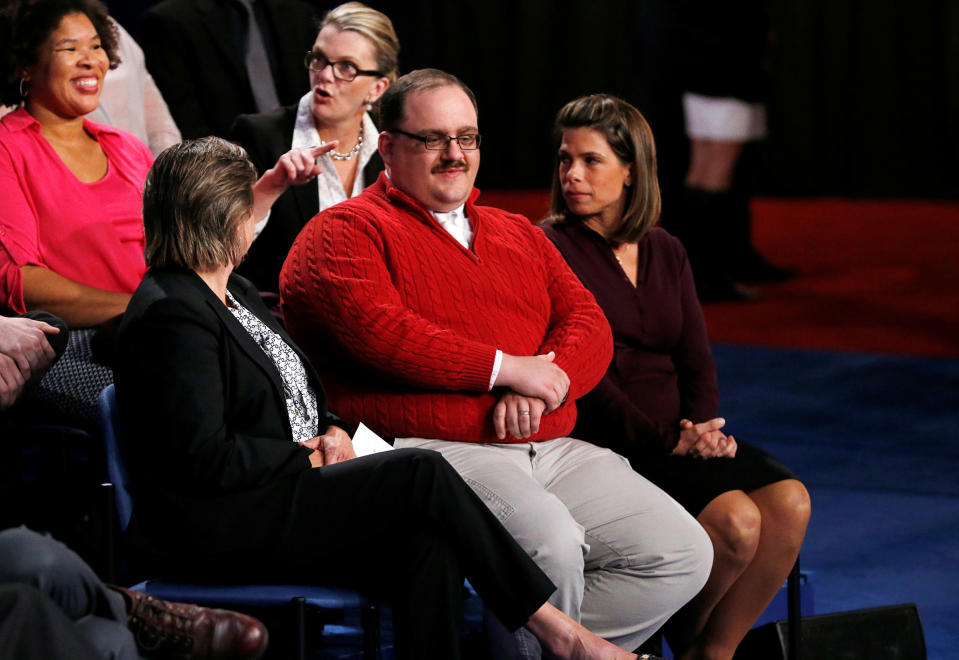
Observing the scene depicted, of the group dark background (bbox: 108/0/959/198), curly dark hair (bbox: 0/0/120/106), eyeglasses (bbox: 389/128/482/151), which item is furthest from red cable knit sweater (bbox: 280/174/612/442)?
dark background (bbox: 108/0/959/198)

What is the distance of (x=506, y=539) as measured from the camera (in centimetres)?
221

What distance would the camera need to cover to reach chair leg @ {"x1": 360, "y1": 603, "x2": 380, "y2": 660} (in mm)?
2182

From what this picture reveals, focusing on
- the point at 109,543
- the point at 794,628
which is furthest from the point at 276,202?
the point at 794,628

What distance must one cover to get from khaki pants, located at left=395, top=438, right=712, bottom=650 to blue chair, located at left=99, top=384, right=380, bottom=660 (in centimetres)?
33

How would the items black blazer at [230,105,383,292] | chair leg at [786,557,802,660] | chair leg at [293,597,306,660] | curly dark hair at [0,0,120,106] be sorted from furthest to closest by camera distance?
black blazer at [230,105,383,292], curly dark hair at [0,0,120,106], chair leg at [786,557,802,660], chair leg at [293,597,306,660]

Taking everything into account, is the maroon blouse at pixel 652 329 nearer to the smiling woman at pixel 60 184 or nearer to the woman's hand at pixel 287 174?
the woman's hand at pixel 287 174

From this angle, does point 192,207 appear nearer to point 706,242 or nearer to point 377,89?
point 377,89

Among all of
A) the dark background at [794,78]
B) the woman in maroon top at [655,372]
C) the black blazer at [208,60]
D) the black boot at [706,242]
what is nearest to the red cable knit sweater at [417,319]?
the woman in maroon top at [655,372]

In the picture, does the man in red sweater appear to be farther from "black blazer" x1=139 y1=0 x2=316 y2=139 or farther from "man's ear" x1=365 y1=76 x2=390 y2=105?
"black blazer" x1=139 y1=0 x2=316 y2=139

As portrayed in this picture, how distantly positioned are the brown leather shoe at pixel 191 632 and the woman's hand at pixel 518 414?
0.68 metres

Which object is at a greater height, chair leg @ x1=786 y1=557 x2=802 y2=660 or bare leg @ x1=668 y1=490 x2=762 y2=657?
bare leg @ x1=668 y1=490 x2=762 y2=657

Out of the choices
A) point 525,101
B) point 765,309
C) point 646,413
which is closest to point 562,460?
point 646,413

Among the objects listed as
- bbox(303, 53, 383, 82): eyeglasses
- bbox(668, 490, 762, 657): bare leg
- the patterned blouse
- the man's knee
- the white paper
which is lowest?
bbox(668, 490, 762, 657): bare leg

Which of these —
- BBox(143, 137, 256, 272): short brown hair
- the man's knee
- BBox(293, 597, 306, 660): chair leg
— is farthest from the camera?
BBox(143, 137, 256, 272): short brown hair
